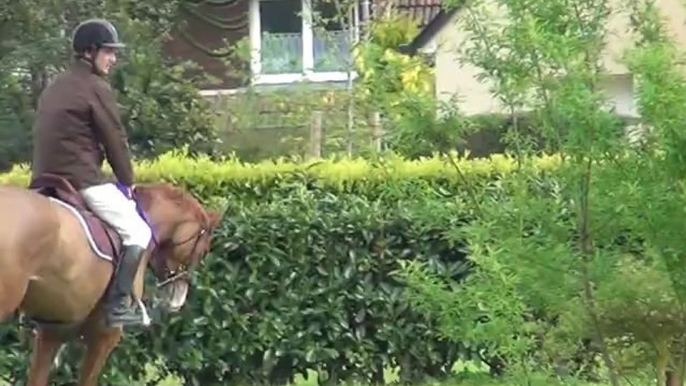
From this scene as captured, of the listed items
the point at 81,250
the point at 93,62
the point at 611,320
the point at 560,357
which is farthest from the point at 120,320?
the point at 611,320

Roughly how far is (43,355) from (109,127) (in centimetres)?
167

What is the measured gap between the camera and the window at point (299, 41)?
1984 centimetres

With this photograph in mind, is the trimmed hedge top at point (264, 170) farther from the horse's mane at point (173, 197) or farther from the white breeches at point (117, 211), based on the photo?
the white breeches at point (117, 211)

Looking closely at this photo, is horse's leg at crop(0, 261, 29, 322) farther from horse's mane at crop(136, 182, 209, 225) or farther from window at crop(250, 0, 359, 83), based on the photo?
window at crop(250, 0, 359, 83)

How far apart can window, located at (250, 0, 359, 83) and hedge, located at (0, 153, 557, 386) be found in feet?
6.92

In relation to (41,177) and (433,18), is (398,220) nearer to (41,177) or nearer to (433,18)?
(41,177)

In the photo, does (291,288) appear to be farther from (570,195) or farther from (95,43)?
(570,195)

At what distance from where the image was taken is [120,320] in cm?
1062

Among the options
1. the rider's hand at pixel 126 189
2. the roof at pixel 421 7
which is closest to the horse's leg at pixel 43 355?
the rider's hand at pixel 126 189

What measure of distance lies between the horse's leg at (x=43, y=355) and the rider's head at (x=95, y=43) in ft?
6.09

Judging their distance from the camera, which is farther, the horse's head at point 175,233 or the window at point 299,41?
the window at point 299,41

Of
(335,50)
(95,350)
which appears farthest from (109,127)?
(335,50)

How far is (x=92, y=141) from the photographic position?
34.7 ft

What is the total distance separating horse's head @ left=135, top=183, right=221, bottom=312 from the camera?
11570 millimetres
